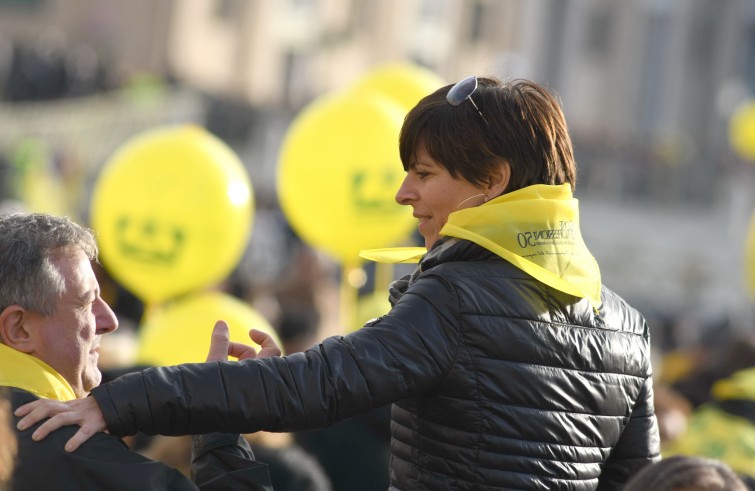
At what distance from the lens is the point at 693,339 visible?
13531mm

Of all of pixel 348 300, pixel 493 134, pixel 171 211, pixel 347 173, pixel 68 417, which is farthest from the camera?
pixel 348 300

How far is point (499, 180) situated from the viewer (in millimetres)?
2594

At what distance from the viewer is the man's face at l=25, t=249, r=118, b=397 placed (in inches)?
102

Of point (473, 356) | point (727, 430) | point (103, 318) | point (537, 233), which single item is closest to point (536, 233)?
point (537, 233)

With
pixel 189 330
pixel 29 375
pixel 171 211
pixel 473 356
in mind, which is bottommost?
pixel 189 330

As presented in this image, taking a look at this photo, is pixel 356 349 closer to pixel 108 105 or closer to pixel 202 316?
pixel 202 316

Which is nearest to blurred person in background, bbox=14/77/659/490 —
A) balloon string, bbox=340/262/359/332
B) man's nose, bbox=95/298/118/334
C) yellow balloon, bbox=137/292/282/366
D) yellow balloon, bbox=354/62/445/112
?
man's nose, bbox=95/298/118/334

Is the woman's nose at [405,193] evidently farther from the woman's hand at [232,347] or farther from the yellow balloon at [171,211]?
the yellow balloon at [171,211]

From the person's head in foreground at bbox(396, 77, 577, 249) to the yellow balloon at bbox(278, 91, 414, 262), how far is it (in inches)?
131

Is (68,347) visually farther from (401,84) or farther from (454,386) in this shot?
(401,84)

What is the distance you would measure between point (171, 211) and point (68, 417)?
11.9ft

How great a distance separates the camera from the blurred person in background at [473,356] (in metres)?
2.35

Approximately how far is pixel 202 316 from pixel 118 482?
2546mm

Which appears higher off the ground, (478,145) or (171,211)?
(478,145)
